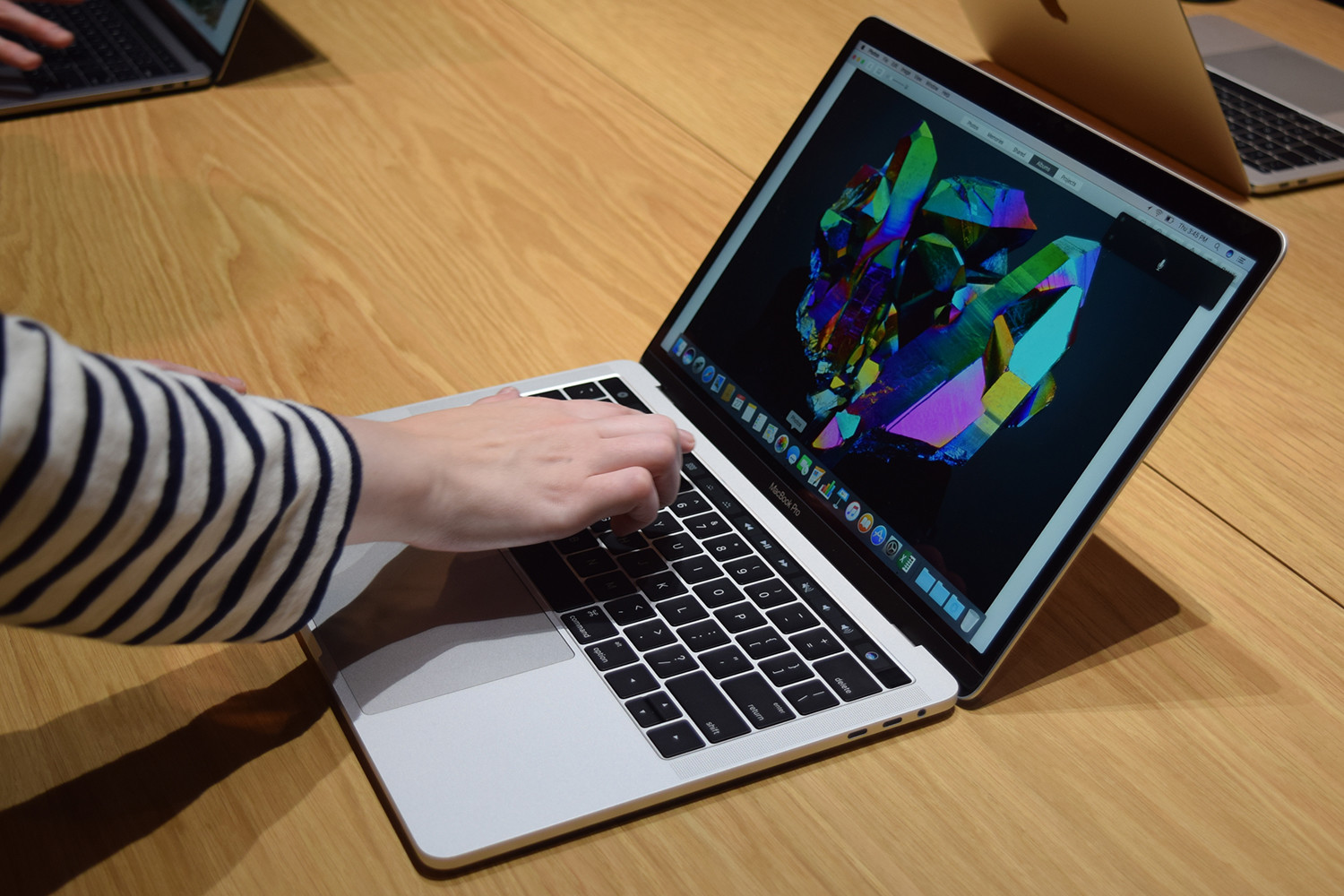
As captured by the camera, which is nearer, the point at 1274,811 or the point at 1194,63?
the point at 1274,811

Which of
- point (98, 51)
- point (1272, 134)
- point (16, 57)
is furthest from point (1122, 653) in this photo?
point (98, 51)

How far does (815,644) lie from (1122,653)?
21 centimetres

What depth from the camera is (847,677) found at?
1.89 feet

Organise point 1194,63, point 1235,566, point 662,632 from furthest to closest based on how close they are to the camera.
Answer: point 1194,63 < point 1235,566 < point 662,632

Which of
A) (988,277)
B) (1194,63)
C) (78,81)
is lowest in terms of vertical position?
(78,81)

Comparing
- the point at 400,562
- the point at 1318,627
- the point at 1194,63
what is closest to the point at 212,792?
the point at 400,562

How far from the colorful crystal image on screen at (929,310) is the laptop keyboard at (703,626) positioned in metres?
0.10

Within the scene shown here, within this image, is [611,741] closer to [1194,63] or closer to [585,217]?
[585,217]

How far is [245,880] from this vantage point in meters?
0.47

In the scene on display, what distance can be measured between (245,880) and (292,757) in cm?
7

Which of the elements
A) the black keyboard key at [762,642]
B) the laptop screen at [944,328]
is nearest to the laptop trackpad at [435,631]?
the black keyboard key at [762,642]

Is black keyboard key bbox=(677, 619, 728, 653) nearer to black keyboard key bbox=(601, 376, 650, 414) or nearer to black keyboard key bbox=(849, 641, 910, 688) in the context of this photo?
black keyboard key bbox=(849, 641, 910, 688)

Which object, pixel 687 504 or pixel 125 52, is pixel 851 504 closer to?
pixel 687 504

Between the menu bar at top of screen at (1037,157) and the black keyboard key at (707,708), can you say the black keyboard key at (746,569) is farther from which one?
the menu bar at top of screen at (1037,157)
